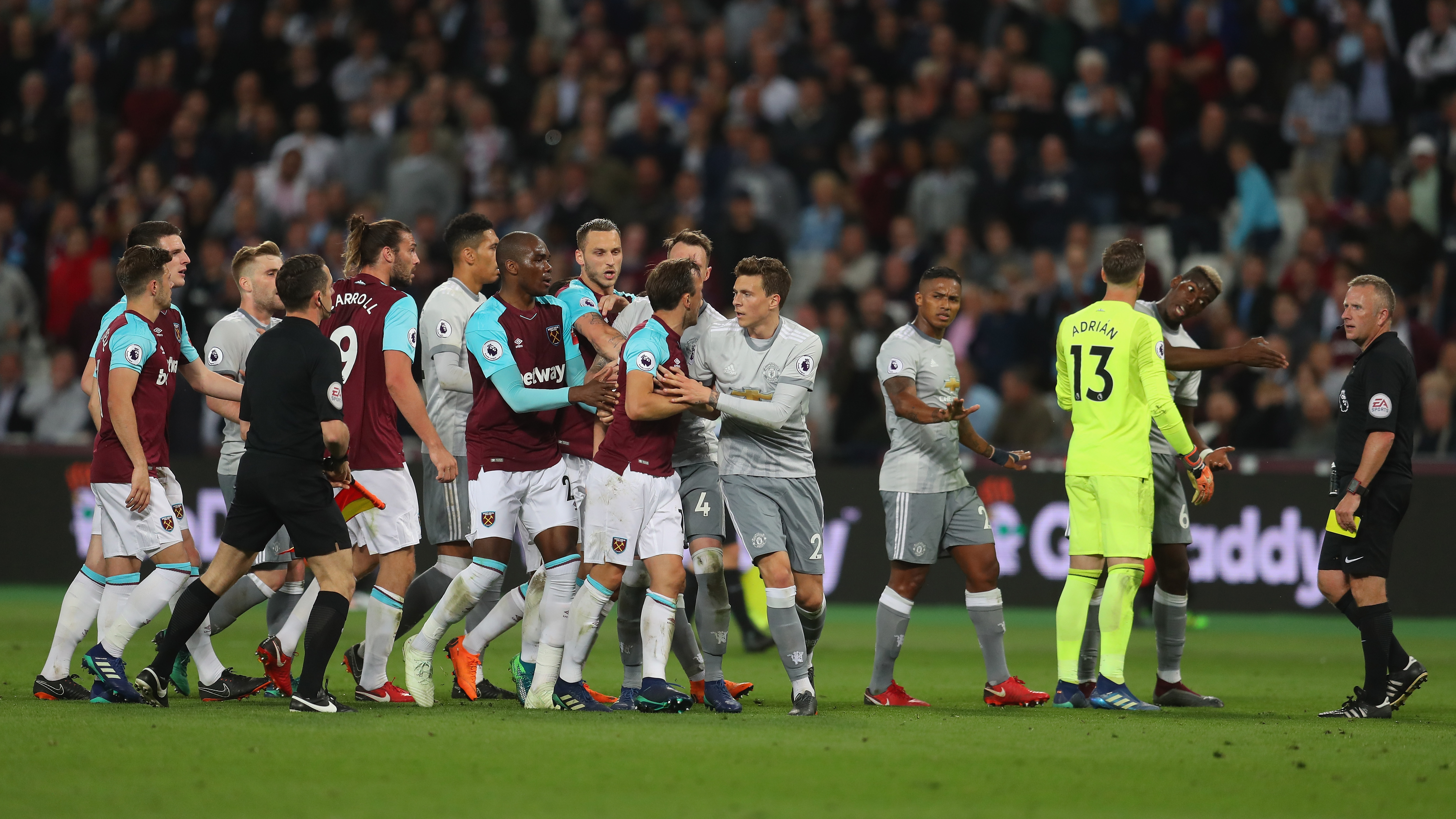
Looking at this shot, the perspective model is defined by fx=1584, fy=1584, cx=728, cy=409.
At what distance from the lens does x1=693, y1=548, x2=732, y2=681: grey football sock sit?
838cm

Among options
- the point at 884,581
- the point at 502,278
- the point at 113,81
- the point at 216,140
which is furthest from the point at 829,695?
the point at 113,81

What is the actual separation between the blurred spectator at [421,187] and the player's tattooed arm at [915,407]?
1175 centimetres

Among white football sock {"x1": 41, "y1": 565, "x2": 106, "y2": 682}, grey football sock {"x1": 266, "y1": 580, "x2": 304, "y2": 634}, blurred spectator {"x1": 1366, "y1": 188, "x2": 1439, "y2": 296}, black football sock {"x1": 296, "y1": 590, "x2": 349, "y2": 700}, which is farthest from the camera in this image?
blurred spectator {"x1": 1366, "y1": 188, "x2": 1439, "y2": 296}

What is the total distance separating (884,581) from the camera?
15188 millimetres

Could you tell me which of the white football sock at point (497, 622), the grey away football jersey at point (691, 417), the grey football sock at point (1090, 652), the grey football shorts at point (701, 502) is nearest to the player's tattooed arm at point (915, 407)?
the grey away football jersey at point (691, 417)

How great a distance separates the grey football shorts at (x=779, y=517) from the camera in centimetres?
836

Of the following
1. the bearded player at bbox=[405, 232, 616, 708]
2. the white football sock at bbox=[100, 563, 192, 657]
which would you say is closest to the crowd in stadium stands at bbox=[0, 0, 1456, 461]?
the bearded player at bbox=[405, 232, 616, 708]

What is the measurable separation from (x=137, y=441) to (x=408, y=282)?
172 cm

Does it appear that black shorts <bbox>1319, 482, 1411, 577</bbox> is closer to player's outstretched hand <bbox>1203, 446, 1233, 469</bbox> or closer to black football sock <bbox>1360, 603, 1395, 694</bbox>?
black football sock <bbox>1360, 603, 1395, 694</bbox>

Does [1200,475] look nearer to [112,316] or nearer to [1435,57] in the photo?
[112,316]

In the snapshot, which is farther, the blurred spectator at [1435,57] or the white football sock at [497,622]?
the blurred spectator at [1435,57]

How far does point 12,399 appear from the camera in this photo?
18.8 m

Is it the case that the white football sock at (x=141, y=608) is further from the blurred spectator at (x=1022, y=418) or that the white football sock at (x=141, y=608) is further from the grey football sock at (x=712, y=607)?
the blurred spectator at (x=1022, y=418)

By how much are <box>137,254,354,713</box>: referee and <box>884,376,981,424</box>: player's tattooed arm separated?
9.82 ft
